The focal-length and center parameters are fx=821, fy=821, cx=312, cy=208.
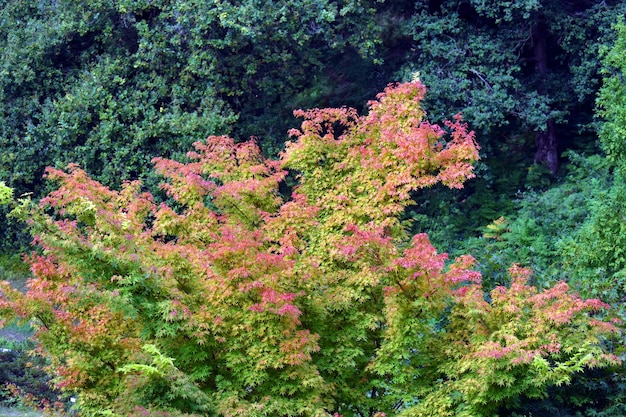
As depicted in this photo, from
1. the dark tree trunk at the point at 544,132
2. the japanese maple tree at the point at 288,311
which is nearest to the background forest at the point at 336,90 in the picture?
the dark tree trunk at the point at 544,132

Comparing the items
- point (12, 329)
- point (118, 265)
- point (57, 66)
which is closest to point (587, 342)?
point (118, 265)

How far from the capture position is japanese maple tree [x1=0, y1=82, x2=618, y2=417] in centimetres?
733

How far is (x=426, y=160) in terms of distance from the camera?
873cm

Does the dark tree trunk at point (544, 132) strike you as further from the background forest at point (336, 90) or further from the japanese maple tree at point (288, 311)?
the japanese maple tree at point (288, 311)

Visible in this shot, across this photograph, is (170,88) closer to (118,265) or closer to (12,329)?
(12,329)

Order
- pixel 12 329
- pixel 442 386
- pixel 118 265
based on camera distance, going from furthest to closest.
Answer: pixel 12 329, pixel 442 386, pixel 118 265

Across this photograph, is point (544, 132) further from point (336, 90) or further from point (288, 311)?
point (288, 311)

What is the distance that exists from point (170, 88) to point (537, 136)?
8.18 metres

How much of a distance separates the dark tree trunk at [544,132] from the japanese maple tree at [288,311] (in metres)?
9.98

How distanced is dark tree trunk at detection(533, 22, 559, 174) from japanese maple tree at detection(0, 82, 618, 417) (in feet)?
32.7

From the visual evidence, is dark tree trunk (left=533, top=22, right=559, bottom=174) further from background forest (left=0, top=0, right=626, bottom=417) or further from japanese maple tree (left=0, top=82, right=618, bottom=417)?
japanese maple tree (left=0, top=82, right=618, bottom=417)

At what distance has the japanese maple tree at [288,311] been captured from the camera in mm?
7332

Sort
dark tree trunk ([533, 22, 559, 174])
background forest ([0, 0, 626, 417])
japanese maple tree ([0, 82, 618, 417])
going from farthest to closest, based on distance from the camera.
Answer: dark tree trunk ([533, 22, 559, 174]) → background forest ([0, 0, 626, 417]) → japanese maple tree ([0, 82, 618, 417])

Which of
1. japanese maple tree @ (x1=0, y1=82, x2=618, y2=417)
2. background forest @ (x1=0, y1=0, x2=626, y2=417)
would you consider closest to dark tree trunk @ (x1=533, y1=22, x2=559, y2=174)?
background forest @ (x1=0, y1=0, x2=626, y2=417)
